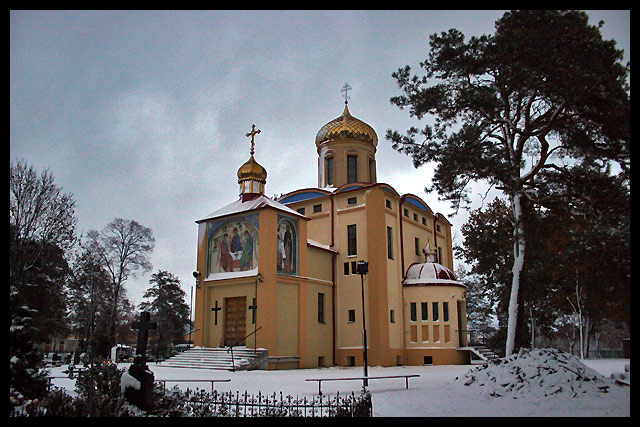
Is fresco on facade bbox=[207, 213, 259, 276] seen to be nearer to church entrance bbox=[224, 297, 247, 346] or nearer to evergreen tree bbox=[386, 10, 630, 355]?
church entrance bbox=[224, 297, 247, 346]

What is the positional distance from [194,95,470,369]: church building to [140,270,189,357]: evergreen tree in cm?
1609

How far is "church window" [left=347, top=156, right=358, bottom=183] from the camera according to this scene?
33.8 m

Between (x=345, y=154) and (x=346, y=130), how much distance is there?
1.61 metres

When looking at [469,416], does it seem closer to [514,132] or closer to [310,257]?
[514,132]

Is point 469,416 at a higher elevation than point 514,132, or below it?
below

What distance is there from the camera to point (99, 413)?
10273 millimetres

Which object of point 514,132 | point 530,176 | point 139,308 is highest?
point 514,132

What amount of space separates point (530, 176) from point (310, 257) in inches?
603

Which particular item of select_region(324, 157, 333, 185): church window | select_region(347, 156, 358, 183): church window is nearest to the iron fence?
select_region(347, 156, 358, 183): church window

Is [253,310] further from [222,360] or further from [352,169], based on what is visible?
[352,169]

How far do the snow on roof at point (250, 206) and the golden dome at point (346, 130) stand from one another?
26.6 ft

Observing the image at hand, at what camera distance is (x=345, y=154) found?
33938mm

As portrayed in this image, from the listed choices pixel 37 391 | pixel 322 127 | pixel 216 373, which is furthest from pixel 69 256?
pixel 322 127
